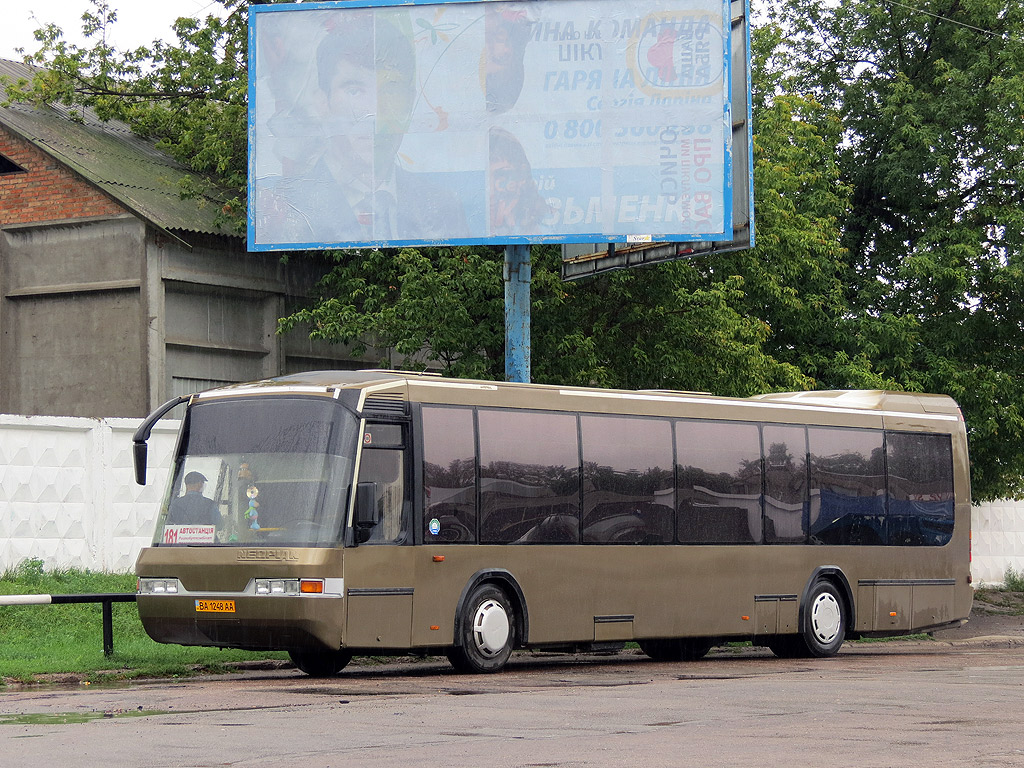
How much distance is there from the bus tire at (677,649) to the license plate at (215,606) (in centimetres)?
591

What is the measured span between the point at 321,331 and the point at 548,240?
175 inches

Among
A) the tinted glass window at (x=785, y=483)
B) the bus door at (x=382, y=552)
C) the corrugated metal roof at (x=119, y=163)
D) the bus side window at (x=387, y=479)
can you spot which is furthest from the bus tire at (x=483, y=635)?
the corrugated metal roof at (x=119, y=163)

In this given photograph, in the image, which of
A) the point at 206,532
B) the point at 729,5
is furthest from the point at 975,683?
the point at 729,5

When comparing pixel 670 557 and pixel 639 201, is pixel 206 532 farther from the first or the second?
pixel 639 201

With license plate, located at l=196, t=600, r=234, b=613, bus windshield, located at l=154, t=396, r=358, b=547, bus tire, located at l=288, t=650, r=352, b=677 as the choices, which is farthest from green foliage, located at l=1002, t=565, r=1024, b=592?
license plate, located at l=196, t=600, r=234, b=613

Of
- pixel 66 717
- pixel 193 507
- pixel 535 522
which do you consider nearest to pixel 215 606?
pixel 193 507

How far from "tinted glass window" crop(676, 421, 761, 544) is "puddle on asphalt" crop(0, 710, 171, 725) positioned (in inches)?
304

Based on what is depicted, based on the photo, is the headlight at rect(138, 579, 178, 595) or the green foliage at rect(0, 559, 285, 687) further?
the green foliage at rect(0, 559, 285, 687)

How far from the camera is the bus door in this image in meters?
13.8

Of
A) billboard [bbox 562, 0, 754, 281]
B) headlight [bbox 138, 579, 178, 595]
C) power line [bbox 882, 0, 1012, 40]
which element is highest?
power line [bbox 882, 0, 1012, 40]

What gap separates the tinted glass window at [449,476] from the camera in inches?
573

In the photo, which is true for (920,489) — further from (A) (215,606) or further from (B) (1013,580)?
(B) (1013,580)

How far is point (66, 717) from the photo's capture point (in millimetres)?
10305

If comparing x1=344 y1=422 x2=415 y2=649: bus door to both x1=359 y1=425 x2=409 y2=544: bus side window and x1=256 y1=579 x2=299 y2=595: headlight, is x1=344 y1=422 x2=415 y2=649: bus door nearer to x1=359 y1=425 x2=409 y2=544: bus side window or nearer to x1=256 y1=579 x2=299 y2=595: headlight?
x1=359 y1=425 x2=409 y2=544: bus side window
